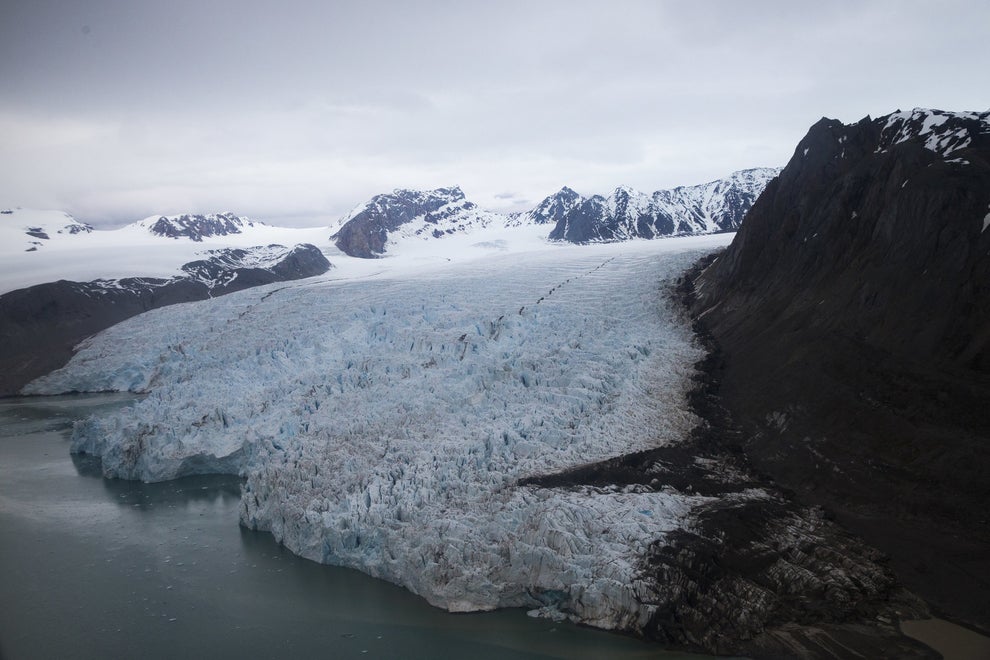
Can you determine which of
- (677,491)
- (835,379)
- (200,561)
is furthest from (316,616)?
(835,379)

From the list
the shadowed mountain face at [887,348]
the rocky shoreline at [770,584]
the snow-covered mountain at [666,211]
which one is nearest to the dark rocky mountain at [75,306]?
the snow-covered mountain at [666,211]

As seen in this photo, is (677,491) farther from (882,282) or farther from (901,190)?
(901,190)

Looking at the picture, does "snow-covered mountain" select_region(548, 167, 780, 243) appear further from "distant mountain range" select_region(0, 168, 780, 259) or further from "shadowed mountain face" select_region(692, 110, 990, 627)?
"shadowed mountain face" select_region(692, 110, 990, 627)

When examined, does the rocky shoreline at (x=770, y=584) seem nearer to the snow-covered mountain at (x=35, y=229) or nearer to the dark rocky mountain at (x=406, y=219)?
the dark rocky mountain at (x=406, y=219)

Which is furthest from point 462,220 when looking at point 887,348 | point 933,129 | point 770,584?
point 770,584

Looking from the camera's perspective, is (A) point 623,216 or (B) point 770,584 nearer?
(B) point 770,584

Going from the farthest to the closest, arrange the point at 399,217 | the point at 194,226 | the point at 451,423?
the point at 194,226 → the point at 399,217 → the point at 451,423

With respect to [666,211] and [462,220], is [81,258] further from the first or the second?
[666,211]

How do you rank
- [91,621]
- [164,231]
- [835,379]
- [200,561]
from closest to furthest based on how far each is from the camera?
[91,621]
[200,561]
[835,379]
[164,231]
